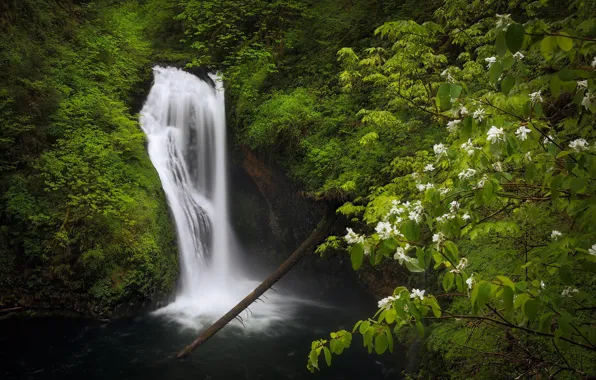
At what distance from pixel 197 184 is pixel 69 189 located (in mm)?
4384

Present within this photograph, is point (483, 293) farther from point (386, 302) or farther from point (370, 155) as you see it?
point (370, 155)

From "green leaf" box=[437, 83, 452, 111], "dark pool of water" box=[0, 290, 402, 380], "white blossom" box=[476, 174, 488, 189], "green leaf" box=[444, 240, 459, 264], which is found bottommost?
"dark pool of water" box=[0, 290, 402, 380]

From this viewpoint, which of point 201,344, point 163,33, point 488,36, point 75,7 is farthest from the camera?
point 163,33

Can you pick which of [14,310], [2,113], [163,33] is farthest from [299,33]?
[14,310]

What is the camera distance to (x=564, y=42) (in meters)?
1.60

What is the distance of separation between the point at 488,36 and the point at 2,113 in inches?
420

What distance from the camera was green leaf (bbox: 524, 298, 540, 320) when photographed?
5.22 ft

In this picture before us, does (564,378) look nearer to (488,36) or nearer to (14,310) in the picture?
(488,36)

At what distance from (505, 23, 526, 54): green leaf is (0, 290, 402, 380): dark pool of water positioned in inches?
263

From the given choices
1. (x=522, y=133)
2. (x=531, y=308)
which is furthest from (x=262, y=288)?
(x=531, y=308)

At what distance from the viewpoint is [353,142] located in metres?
9.98

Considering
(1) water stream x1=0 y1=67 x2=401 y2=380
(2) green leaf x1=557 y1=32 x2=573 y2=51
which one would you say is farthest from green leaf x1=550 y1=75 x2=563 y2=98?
(1) water stream x1=0 y1=67 x2=401 y2=380

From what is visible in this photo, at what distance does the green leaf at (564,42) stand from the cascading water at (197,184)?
9480 millimetres

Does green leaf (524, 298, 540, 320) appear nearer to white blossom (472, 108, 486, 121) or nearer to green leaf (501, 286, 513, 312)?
green leaf (501, 286, 513, 312)
